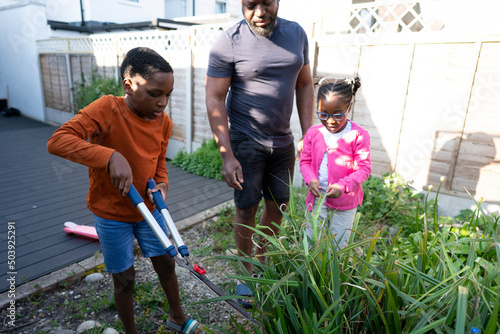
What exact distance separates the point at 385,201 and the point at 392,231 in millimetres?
443

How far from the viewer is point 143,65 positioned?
1.68 m

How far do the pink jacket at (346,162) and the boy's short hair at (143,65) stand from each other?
116 cm

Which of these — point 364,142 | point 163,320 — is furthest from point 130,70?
point 163,320

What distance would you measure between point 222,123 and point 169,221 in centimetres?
83

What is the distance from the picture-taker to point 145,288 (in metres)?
2.62

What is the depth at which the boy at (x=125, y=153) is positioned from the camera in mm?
1555

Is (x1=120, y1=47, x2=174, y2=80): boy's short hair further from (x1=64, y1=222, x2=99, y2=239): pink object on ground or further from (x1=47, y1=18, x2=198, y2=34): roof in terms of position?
(x1=47, y1=18, x2=198, y2=34): roof

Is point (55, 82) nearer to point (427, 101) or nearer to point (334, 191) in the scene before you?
point (427, 101)

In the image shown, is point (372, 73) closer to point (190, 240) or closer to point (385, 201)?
point (385, 201)

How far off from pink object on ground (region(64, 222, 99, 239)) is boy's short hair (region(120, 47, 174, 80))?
2288 mm

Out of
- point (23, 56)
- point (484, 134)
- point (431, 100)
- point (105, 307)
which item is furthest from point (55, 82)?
point (484, 134)

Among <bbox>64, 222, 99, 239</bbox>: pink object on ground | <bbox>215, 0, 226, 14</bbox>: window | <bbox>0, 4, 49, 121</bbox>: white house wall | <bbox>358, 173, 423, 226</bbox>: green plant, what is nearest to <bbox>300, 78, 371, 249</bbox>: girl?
<bbox>358, 173, 423, 226</bbox>: green plant

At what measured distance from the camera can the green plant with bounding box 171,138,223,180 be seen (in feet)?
19.4

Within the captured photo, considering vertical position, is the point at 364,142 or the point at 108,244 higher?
the point at 364,142
